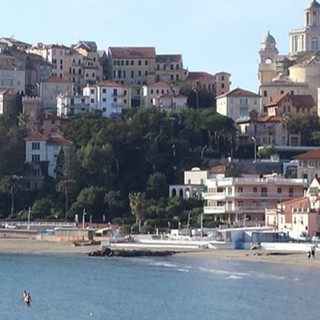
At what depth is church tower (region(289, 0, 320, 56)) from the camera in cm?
12875

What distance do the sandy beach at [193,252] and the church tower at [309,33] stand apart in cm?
4972

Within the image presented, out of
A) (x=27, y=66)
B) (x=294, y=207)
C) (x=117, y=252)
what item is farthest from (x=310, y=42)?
(x=117, y=252)

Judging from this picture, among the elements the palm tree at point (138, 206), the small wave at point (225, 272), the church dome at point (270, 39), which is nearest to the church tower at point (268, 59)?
the church dome at point (270, 39)

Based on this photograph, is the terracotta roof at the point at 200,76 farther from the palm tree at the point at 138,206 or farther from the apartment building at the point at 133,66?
the palm tree at the point at 138,206

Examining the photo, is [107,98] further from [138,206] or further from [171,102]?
[138,206]

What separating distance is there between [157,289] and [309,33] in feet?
244

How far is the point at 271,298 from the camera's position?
53094 millimetres

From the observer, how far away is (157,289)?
188ft

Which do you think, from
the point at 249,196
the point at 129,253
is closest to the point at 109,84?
the point at 249,196

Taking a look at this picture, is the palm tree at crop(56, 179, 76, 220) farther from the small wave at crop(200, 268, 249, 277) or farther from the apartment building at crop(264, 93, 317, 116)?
the small wave at crop(200, 268, 249, 277)

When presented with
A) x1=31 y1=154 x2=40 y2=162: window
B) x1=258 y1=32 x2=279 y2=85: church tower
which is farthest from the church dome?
x1=31 y1=154 x2=40 y2=162: window

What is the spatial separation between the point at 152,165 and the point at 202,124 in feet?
19.0

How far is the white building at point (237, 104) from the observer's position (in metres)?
112

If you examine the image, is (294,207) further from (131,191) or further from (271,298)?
(271,298)
